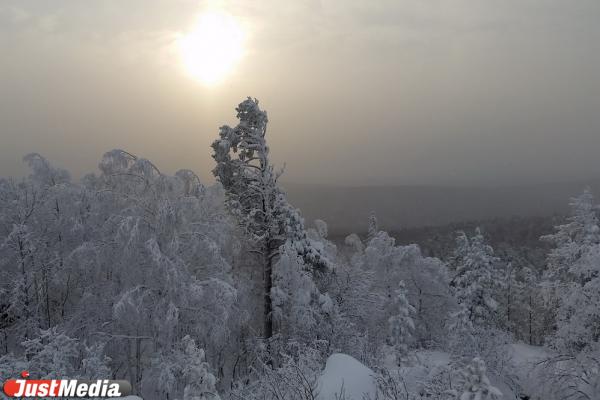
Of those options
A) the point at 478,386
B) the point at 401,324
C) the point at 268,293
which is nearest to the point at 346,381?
the point at 478,386

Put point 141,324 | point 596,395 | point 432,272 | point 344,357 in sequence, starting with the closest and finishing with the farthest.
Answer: point 344,357
point 596,395
point 141,324
point 432,272

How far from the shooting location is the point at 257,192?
17.3 m

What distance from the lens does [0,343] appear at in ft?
54.2

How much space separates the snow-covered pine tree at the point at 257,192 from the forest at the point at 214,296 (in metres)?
0.06

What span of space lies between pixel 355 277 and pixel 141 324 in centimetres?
1312

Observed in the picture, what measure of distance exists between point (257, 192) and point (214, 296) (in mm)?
5080

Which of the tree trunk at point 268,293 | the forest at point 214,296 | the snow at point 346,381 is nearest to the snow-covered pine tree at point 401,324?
the forest at point 214,296

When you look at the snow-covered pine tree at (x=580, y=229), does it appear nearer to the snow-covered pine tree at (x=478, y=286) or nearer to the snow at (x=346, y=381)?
the snow-covered pine tree at (x=478, y=286)

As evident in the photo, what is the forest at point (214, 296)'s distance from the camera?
10.6 m

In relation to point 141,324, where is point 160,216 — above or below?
above

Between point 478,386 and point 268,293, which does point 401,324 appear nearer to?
point 268,293

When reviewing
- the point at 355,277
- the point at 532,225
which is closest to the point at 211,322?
the point at 355,277

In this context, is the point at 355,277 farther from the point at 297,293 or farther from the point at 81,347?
the point at 81,347

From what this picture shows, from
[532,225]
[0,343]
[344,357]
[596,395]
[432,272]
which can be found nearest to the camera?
[344,357]
